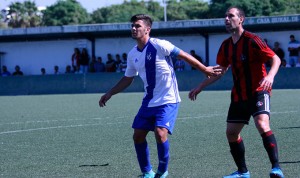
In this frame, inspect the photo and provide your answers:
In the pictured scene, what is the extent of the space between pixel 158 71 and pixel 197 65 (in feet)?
1.42

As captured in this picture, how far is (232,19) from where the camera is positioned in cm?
768

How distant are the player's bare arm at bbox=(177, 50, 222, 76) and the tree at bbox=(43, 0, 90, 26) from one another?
3468 inches

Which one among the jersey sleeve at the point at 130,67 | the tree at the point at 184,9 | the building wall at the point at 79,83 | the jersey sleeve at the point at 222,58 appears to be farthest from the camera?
the tree at the point at 184,9

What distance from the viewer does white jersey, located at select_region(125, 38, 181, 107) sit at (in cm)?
788

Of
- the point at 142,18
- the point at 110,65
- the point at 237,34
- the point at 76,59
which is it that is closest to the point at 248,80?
the point at 237,34

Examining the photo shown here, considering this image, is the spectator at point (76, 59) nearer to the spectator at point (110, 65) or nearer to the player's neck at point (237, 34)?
the spectator at point (110, 65)

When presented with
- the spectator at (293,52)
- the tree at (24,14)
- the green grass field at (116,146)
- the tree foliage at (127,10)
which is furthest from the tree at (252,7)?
the green grass field at (116,146)

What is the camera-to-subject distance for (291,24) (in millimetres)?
33500

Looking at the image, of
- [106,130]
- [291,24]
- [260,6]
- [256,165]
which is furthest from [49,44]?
[260,6]

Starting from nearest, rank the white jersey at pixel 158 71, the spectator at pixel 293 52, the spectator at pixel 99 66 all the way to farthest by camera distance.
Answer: the white jersey at pixel 158 71 → the spectator at pixel 293 52 → the spectator at pixel 99 66

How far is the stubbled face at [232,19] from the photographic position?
767 cm

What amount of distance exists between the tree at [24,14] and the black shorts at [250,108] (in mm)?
86094

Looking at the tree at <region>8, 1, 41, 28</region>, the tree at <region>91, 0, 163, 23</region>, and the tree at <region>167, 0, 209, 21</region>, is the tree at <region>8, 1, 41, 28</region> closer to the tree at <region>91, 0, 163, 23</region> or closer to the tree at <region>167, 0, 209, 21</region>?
the tree at <region>91, 0, 163, 23</region>

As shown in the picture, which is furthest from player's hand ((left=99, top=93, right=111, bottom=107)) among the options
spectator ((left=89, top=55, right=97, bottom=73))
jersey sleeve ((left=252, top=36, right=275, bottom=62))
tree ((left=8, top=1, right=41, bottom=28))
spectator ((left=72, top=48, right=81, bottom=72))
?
tree ((left=8, top=1, right=41, bottom=28))
